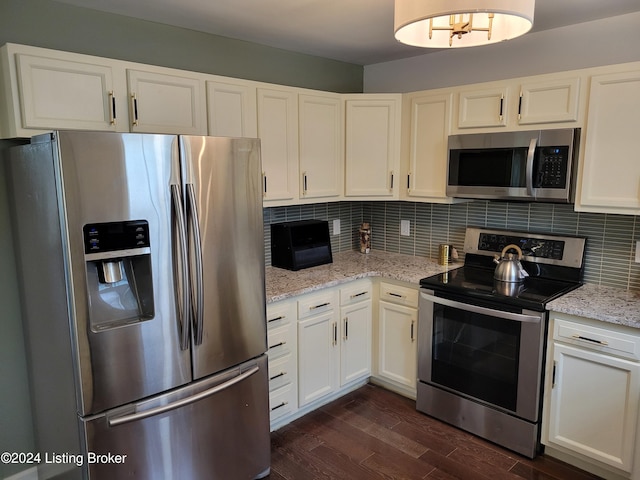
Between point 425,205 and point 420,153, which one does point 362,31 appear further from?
point 425,205

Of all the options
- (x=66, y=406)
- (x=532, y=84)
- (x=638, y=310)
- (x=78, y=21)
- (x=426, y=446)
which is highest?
(x=78, y=21)

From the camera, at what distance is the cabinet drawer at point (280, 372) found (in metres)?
2.67

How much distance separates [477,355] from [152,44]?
8.45 ft

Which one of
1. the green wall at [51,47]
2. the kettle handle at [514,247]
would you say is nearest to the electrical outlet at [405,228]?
the kettle handle at [514,247]

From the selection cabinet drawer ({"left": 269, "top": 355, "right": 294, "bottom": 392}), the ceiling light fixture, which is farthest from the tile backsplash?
the ceiling light fixture

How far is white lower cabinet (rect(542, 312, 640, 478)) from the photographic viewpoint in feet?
7.20

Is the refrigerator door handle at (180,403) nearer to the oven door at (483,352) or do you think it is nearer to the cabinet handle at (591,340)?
the oven door at (483,352)

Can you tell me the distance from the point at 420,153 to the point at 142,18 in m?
1.90

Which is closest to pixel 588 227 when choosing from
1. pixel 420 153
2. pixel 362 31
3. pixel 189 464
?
pixel 420 153

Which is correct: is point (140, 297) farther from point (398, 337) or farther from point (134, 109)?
point (398, 337)

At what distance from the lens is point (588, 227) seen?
276cm

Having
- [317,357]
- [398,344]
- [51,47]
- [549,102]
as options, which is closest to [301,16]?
[51,47]

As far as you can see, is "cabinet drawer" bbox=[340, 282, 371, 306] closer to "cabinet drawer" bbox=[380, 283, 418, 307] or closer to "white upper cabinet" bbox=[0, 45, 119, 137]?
"cabinet drawer" bbox=[380, 283, 418, 307]

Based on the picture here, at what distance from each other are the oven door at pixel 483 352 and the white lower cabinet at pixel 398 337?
3.8 inches
